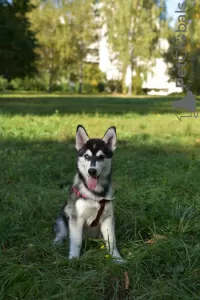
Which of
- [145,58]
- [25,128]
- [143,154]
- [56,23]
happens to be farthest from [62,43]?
[143,154]

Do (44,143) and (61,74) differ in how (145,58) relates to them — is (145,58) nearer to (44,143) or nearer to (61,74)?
(61,74)

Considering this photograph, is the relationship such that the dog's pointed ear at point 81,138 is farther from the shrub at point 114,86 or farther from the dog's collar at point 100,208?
the shrub at point 114,86

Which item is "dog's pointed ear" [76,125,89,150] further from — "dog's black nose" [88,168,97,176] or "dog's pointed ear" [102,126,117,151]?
"dog's black nose" [88,168,97,176]

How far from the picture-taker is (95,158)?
335cm

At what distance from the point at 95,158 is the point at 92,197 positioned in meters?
0.35

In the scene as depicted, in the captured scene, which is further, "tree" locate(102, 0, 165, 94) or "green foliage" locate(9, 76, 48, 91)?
"green foliage" locate(9, 76, 48, 91)

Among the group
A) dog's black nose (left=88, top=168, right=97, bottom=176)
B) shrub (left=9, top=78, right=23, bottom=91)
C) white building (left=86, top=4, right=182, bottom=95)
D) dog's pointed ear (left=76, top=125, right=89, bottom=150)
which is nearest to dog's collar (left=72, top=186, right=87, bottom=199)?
dog's black nose (left=88, top=168, right=97, bottom=176)

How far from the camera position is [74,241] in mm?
3346

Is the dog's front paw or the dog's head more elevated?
the dog's head

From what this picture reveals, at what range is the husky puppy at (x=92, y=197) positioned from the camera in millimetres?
3344

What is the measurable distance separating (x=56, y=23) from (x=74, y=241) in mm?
46264

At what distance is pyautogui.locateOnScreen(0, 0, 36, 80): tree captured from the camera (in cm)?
2144

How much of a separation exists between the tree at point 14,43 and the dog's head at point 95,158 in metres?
19.1

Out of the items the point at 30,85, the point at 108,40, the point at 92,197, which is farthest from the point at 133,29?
the point at 92,197
